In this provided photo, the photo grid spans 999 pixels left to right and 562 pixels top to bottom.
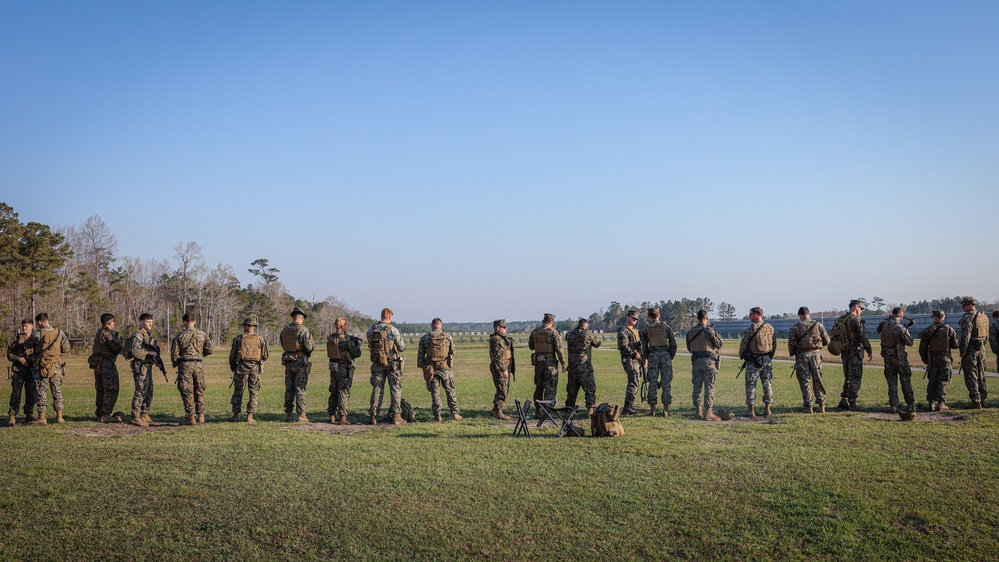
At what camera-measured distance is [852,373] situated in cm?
1518

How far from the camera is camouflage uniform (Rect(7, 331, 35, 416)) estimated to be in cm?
1367

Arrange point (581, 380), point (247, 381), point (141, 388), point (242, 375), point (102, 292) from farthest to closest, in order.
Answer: point (102, 292) < point (581, 380) < point (247, 381) < point (242, 375) < point (141, 388)

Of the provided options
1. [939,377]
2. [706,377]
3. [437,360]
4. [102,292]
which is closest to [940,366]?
[939,377]

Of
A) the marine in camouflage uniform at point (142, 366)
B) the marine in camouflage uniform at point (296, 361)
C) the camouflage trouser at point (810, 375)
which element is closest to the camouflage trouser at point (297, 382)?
the marine in camouflage uniform at point (296, 361)

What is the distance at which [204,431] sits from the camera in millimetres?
12828

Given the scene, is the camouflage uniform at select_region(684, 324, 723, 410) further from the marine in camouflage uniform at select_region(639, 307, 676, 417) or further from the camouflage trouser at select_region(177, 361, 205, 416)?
the camouflage trouser at select_region(177, 361, 205, 416)

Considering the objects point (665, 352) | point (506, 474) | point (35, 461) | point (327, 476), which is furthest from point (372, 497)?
point (665, 352)

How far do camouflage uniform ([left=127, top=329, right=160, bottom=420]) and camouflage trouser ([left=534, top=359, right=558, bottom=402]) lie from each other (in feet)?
27.7

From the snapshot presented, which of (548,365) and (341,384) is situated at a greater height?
(548,365)

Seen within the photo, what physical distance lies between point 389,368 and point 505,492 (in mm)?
6606

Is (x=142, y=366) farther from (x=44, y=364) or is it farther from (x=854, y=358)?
(x=854, y=358)

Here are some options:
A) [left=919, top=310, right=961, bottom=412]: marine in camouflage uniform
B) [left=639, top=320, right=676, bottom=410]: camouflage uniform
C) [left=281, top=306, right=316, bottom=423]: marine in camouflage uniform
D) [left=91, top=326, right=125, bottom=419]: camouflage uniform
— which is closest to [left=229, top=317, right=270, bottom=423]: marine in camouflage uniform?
[left=281, top=306, right=316, bottom=423]: marine in camouflage uniform

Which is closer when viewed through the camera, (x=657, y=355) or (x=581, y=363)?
(x=581, y=363)

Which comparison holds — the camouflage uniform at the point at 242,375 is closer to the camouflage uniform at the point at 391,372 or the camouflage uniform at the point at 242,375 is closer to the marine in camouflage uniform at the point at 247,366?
the marine in camouflage uniform at the point at 247,366
